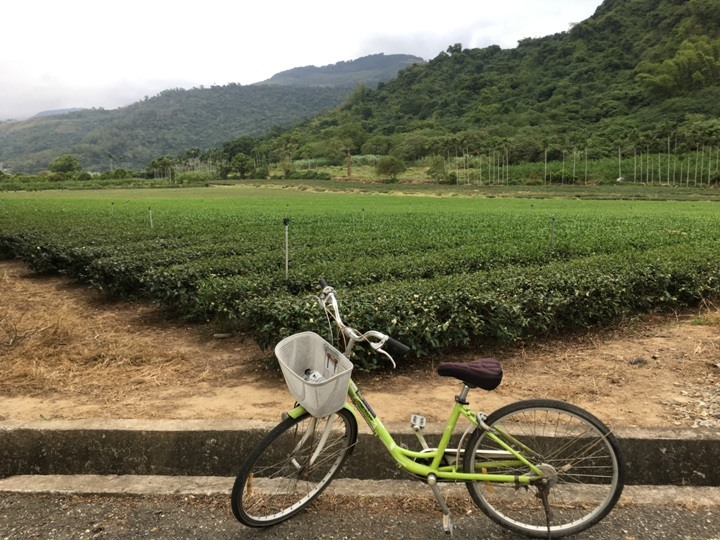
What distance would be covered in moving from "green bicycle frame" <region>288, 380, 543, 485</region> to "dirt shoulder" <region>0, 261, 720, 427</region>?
3.53ft

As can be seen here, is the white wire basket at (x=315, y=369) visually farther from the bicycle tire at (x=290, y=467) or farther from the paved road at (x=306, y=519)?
the paved road at (x=306, y=519)

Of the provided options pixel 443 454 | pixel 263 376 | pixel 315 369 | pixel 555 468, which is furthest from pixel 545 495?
pixel 263 376

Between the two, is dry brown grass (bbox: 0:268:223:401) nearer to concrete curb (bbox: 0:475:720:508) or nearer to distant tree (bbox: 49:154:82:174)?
concrete curb (bbox: 0:475:720:508)

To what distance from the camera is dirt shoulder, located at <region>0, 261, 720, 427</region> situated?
166 inches

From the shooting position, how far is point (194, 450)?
3.54m

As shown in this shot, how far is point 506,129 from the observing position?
338 ft

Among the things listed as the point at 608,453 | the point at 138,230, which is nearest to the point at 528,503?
the point at 608,453

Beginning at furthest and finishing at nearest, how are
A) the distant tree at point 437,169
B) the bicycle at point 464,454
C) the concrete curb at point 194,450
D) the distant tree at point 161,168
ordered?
the distant tree at point 161,168
the distant tree at point 437,169
the concrete curb at point 194,450
the bicycle at point 464,454

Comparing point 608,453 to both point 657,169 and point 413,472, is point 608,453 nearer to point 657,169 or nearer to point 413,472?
point 413,472

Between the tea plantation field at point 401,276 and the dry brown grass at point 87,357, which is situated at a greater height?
the tea plantation field at point 401,276

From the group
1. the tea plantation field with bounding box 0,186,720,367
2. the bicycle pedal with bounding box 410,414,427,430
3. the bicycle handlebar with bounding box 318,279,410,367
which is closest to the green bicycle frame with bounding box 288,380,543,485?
the bicycle pedal with bounding box 410,414,427,430

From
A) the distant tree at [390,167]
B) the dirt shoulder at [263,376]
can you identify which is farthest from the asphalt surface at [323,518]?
the distant tree at [390,167]

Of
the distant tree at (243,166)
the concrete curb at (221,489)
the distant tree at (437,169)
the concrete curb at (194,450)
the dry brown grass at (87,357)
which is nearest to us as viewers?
the concrete curb at (221,489)

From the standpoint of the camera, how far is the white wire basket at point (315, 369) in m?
2.62
